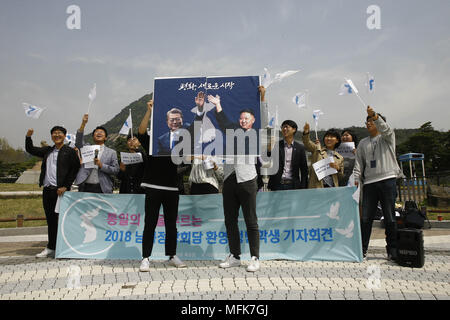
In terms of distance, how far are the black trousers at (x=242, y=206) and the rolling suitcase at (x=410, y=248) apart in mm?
1960

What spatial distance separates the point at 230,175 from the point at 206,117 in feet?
2.92

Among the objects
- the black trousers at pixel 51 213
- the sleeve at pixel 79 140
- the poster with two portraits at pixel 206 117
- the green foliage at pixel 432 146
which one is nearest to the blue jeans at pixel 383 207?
the poster with two portraits at pixel 206 117

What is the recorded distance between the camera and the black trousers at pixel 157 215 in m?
4.78

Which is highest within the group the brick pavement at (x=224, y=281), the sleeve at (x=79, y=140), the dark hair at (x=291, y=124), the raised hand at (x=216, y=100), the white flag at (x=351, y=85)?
the white flag at (x=351, y=85)

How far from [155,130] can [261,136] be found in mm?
1494

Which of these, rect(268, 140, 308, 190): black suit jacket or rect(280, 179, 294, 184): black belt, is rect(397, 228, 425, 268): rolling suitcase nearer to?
rect(268, 140, 308, 190): black suit jacket

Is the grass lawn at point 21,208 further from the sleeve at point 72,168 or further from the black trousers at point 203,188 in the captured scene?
the black trousers at point 203,188

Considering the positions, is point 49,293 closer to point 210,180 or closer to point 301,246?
point 210,180

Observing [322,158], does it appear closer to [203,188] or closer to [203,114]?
[203,188]

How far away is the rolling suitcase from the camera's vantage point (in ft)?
15.2

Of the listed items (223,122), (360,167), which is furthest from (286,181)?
(223,122)
